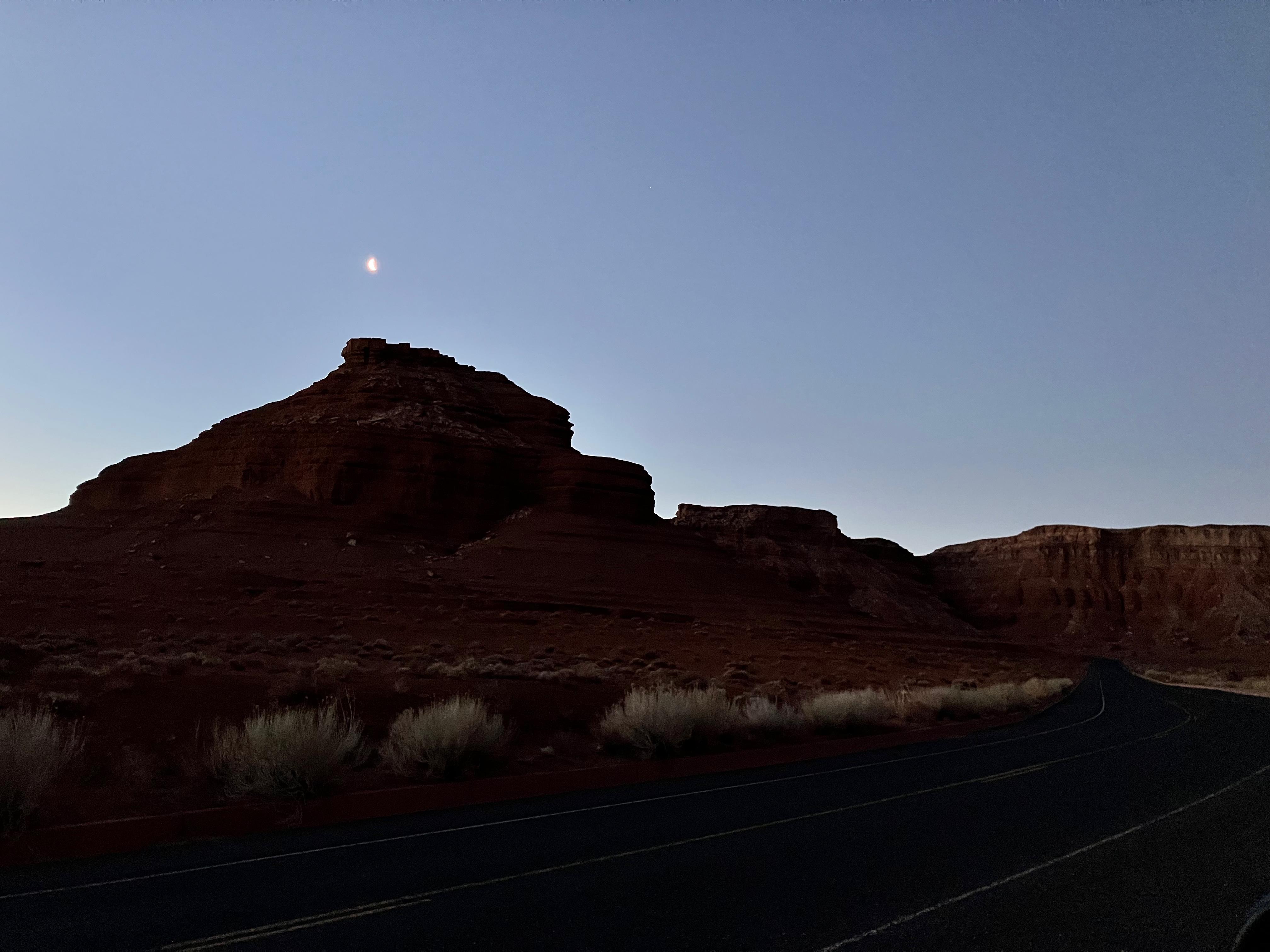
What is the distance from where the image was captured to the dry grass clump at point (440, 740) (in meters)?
12.5

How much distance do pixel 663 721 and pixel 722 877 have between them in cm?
786

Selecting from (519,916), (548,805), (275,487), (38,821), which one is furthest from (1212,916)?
(275,487)

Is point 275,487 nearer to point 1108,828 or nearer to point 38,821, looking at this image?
point 38,821

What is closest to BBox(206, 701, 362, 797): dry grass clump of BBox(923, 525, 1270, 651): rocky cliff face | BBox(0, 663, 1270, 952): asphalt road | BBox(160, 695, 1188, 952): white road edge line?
A: BBox(0, 663, 1270, 952): asphalt road

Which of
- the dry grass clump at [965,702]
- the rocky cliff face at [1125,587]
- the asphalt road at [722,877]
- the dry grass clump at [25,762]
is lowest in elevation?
the dry grass clump at [965,702]

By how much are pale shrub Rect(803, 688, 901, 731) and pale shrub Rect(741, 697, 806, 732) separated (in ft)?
1.68

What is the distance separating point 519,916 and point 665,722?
9.04m

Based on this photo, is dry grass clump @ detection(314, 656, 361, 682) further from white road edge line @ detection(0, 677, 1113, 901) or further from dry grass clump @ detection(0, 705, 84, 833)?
white road edge line @ detection(0, 677, 1113, 901)

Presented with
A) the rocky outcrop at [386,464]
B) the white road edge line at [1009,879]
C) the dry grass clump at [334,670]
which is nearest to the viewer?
the white road edge line at [1009,879]

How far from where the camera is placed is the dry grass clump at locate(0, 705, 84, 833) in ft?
29.4

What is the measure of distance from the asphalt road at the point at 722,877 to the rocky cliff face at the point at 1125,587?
355 feet

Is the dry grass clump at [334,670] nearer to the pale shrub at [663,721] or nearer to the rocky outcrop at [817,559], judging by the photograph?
the pale shrub at [663,721]

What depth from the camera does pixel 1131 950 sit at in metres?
5.62

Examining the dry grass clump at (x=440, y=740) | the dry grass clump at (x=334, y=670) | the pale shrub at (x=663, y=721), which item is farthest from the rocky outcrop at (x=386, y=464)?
the dry grass clump at (x=440, y=740)
